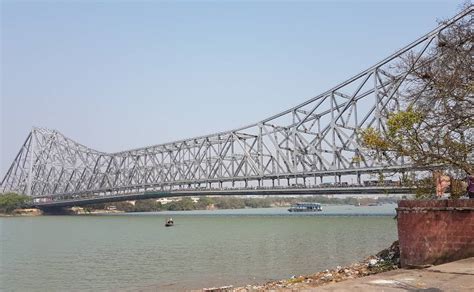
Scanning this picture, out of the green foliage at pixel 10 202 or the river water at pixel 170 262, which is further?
the green foliage at pixel 10 202

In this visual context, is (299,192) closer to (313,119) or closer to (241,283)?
(313,119)

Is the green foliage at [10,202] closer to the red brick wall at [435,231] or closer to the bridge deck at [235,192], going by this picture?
the bridge deck at [235,192]

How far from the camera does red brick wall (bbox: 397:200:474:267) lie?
10203 mm

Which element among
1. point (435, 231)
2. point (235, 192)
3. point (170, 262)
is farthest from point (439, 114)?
point (235, 192)

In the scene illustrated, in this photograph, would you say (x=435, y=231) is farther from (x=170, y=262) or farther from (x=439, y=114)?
(x=170, y=262)

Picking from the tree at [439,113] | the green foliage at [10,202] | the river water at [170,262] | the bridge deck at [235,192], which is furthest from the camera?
the green foliage at [10,202]

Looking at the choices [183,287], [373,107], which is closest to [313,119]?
[373,107]

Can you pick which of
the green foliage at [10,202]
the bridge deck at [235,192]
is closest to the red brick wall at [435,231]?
the bridge deck at [235,192]

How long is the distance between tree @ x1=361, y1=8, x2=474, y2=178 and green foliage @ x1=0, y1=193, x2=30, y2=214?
9998cm

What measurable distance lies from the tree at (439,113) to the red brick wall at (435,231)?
1.02 meters

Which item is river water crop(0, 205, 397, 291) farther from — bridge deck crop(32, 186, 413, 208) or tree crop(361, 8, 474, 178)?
bridge deck crop(32, 186, 413, 208)

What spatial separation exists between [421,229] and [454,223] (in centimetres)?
75

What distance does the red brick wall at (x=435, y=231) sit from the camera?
10203 mm

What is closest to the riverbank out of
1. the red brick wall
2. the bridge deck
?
the red brick wall
